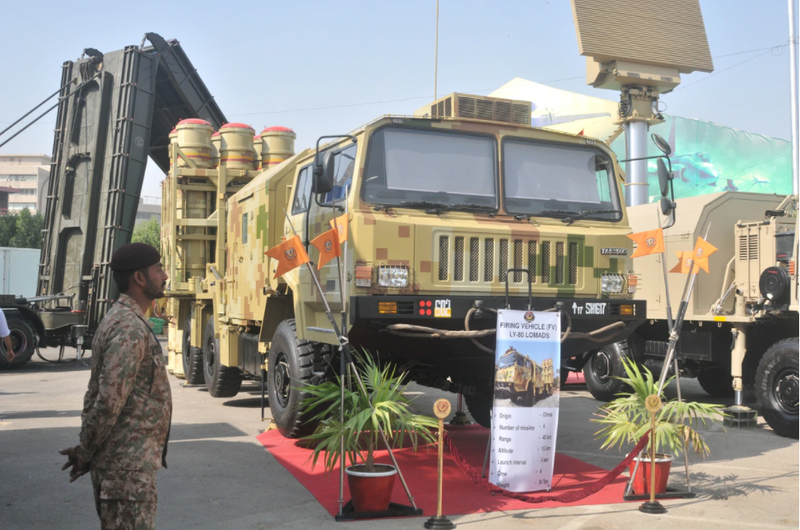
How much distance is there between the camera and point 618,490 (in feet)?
20.1

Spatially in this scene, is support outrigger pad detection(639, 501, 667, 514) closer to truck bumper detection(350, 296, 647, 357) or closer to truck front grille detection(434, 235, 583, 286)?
truck bumper detection(350, 296, 647, 357)

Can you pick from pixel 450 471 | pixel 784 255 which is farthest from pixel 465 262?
pixel 784 255

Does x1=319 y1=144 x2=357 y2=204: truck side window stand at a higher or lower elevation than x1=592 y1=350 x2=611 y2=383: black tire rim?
higher

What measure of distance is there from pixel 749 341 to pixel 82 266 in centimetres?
1274

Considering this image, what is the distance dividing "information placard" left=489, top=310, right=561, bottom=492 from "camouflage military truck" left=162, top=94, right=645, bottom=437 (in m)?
0.31

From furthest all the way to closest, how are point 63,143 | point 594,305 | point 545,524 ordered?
1. point 63,143
2. point 594,305
3. point 545,524

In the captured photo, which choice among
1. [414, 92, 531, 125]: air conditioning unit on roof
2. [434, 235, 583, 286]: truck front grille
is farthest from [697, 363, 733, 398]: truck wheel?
[414, 92, 531, 125]: air conditioning unit on roof

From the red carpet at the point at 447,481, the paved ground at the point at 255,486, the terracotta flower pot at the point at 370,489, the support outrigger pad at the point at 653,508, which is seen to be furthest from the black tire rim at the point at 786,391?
the terracotta flower pot at the point at 370,489

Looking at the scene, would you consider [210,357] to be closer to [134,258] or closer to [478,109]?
[478,109]

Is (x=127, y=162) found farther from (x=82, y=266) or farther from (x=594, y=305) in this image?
(x=594, y=305)

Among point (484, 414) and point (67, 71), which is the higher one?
point (67, 71)

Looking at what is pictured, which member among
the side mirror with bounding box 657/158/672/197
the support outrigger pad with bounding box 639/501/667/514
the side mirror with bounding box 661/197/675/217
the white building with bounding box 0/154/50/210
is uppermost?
the white building with bounding box 0/154/50/210

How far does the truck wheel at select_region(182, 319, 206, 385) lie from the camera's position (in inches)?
483

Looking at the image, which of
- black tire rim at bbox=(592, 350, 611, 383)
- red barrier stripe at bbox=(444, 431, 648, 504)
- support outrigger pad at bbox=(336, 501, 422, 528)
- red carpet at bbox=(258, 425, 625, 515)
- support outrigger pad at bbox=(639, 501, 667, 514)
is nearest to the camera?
support outrigger pad at bbox=(336, 501, 422, 528)
